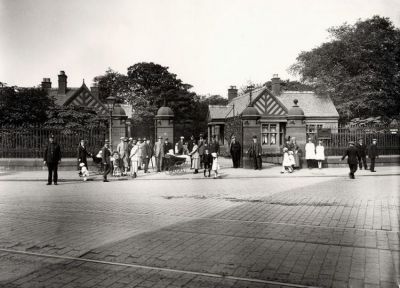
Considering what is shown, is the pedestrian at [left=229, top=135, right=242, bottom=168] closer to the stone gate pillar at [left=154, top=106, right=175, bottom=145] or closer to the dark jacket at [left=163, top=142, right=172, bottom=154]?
the stone gate pillar at [left=154, top=106, right=175, bottom=145]

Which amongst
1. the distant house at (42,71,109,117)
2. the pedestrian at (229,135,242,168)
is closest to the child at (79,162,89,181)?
the pedestrian at (229,135,242,168)

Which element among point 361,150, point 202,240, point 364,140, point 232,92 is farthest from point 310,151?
point 232,92

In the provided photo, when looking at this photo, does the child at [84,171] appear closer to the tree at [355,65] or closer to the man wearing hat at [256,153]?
the man wearing hat at [256,153]

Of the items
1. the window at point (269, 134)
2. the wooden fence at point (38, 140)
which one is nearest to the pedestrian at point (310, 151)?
the wooden fence at point (38, 140)

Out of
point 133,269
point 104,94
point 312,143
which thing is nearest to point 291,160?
point 312,143

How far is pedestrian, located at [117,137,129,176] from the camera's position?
18531 mm

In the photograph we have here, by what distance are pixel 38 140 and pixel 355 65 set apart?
33.1 meters

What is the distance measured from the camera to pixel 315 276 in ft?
15.4

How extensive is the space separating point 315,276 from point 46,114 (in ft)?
69.4

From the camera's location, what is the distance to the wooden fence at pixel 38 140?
64.8 feet

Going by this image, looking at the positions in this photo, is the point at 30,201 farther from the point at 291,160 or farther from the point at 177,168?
the point at 291,160

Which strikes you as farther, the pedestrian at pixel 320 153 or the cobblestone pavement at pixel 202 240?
the pedestrian at pixel 320 153

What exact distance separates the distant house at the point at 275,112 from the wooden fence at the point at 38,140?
18214 millimetres

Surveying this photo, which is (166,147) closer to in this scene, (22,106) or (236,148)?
(236,148)
